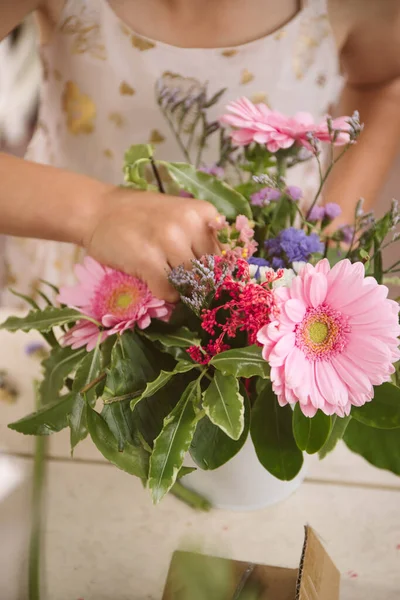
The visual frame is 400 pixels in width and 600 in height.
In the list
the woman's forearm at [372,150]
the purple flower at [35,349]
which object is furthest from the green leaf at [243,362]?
the woman's forearm at [372,150]

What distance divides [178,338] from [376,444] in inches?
6.0

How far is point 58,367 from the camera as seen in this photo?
0.36 meters

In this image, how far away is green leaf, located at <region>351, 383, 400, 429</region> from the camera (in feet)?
0.91

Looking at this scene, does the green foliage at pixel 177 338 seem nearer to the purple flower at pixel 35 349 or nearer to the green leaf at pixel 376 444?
the green leaf at pixel 376 444

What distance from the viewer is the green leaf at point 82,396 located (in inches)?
11.0

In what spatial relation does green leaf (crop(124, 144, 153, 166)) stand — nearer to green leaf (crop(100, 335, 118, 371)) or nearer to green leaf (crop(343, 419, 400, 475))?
green leaf (crop(100, 335, 118, 371))

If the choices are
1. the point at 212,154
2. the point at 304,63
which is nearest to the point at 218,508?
the point at 212,154

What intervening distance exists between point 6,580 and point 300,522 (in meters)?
0.25

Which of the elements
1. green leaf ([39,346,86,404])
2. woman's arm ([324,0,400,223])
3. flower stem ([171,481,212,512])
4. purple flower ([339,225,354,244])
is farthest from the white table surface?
woman's arm ([324,0,400,223])

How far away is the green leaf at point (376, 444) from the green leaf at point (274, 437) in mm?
48

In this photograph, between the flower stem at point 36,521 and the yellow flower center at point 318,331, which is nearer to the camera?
the yellow flower center at point 318,331

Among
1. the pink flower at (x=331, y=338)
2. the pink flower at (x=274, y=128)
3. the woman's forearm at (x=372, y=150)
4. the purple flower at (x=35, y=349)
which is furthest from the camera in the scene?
the woman's forearm at (x=372, y=150)

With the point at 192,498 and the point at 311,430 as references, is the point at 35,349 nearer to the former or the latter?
the point at 192,498

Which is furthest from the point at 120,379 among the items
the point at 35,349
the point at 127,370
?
the point at 35,349
